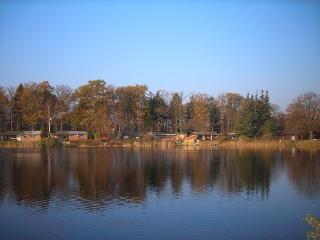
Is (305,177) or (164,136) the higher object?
(164,136)

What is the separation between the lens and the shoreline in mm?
72375

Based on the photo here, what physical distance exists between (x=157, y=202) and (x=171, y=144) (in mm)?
57612

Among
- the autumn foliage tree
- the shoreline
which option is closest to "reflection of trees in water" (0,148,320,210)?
the shoreline

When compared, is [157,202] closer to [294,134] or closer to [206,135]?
[294,134]

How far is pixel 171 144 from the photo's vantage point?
80562 mm

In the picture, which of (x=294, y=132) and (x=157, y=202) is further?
(x=294, y=132)

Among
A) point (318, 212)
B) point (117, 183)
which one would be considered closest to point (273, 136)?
point (117, 183)

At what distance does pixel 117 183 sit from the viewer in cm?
2975

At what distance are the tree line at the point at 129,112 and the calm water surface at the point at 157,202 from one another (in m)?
42.7

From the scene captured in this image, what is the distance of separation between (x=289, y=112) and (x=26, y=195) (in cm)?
6928

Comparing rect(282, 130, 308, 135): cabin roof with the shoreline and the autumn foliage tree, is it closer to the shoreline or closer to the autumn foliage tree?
the autumn foliage tree

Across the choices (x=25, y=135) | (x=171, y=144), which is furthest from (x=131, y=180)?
(x=25, y=135)

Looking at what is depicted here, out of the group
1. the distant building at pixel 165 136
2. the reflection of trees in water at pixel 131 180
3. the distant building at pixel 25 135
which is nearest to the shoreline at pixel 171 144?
the distant building at pixel 25 135

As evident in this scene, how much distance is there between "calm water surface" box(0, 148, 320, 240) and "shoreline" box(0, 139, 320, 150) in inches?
1373
